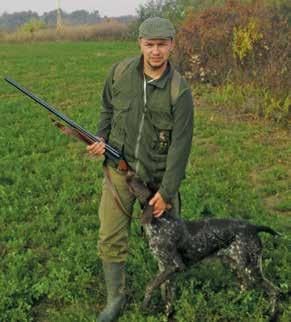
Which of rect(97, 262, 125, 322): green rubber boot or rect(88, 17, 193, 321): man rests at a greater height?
rect(88, 17, 193, 321): man

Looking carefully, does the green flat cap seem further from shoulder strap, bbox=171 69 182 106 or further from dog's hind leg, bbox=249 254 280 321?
dog's hind leg, bbox=249 254 280 321

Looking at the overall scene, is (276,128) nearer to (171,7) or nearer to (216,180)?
(216,180)

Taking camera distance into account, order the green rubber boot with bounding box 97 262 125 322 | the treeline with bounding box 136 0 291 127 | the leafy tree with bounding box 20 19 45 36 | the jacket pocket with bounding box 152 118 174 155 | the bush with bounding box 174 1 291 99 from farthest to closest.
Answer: the leafy tree with bounding box 20 19 45 36
the bush with bounding box 174 1 291 99
the treeline with bounding box 136 0 291 127
the green rubber boot with bounding box 97 262 125 322
the jacket pocket with bounding box 152 118 174 155

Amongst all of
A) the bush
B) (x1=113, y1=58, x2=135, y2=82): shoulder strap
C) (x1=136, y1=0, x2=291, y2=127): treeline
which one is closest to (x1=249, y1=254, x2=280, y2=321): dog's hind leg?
(x1=113, y1=58, x2=135, y2=82): shoulder strap

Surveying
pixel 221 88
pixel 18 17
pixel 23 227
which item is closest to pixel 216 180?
pixel 23 227

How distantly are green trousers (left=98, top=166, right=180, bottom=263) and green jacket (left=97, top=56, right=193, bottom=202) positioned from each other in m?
0.25

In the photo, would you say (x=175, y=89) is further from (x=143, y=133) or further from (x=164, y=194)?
(x=164, y=194)

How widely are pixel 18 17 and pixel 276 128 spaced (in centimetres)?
17835

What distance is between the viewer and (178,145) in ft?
13.7

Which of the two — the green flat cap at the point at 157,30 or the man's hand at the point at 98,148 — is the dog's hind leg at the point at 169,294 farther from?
the green flat cap at the point at 157,30

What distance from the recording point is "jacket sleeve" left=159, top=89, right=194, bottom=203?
4125mm

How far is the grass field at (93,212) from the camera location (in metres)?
4.83

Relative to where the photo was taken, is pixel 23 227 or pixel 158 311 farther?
pixel 23 227

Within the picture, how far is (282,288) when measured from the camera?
197 inches
